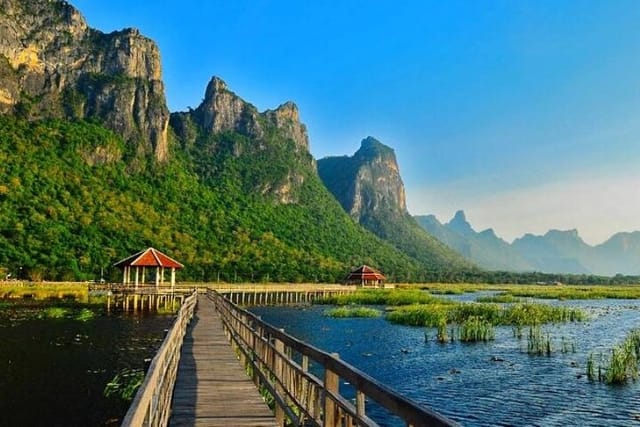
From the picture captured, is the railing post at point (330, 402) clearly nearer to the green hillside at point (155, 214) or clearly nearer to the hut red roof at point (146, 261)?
the hut red roof at point (146, 261)

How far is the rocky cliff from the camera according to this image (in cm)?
15212

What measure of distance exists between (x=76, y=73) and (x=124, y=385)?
117295mm

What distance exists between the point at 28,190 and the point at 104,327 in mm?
54117

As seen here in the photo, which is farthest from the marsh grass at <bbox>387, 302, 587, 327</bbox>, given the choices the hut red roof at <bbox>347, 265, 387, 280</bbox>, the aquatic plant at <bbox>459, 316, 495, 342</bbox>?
the hut red roof at <bbox>347, 265, 387, 280</bbox>

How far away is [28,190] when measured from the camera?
81.1 metres

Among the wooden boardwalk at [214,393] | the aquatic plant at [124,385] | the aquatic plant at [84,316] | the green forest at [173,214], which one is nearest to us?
the wooden boardwalk at [214,393]

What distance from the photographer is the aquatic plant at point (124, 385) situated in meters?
17.9

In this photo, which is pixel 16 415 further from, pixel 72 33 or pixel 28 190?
pixel 72 33

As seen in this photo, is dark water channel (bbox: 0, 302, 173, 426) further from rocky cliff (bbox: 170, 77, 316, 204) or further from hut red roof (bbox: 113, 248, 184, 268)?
rocky cliff (bbox: 170, 77, 316, 204)

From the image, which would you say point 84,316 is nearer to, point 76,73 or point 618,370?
point 618,370

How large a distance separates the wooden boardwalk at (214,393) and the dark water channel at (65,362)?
3209mm

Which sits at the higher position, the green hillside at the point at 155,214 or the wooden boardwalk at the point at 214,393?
the green hillside at the point at 155,214

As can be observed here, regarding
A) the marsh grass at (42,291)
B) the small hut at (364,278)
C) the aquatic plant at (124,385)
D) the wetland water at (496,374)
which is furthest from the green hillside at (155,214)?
the aquatic plant at (124,385)

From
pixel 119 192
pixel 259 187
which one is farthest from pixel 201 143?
pixel 119 192
